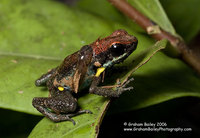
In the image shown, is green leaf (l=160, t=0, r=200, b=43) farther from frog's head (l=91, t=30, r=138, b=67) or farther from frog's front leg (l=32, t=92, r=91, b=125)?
frog's front leg (l=32, t=92, r=91, b=125)

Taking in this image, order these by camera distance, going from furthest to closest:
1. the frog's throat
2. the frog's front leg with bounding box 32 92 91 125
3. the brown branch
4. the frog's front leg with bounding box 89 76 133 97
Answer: the frog's throat, the brown branch, the frog's front leg with bounding box 32 92 91 125, the frog's front leg with bounding box 89 76 133 97

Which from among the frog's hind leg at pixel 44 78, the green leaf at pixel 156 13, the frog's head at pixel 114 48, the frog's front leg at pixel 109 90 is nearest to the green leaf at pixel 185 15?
the green leaf at pixel 156 13

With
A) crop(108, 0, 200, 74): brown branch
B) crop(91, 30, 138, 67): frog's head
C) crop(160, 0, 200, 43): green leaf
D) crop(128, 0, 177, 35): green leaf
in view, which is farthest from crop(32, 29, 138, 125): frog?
crop(160, 0, 200, 43): green leaf

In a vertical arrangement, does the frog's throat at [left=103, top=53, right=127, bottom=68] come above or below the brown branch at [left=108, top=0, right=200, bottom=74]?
below

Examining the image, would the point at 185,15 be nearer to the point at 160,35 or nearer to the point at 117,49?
the point at 160,35

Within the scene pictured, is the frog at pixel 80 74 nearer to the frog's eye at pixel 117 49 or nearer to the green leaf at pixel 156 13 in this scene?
the frog's eye at pixel 117 49

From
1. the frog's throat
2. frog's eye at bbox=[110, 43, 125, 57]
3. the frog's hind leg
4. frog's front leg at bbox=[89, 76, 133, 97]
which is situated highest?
frog's eye at bbox=[110, 43, 125, 57]

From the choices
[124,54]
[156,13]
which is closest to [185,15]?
[156,13]
